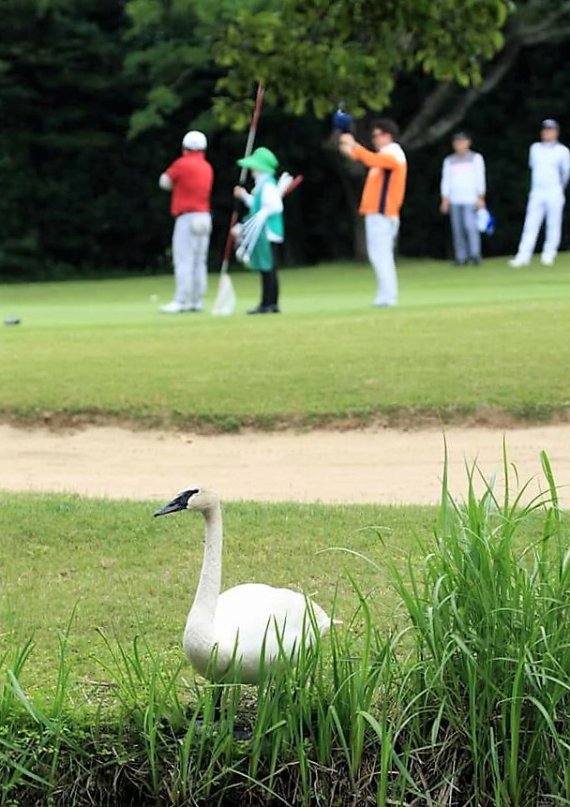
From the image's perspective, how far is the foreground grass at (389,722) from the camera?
4.83 metres

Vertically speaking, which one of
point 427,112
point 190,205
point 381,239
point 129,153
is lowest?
point 381,239

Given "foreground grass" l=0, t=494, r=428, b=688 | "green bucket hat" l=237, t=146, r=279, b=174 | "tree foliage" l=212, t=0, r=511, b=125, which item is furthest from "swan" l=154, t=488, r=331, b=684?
"green bucket hat" l=237, t=146, r=279, b=174

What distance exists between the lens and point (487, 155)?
32.1 metres

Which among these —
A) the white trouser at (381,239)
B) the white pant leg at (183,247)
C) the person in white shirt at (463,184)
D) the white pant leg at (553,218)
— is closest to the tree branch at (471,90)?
the person in white shirt at (463,184)

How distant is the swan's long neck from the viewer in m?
5.03

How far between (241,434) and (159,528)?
A: 2870mm

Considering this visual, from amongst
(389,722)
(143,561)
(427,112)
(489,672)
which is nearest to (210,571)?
(389,722)

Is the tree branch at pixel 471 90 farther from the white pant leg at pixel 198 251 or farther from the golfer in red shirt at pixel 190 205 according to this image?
the golfer in red shirt at pixel 190 205

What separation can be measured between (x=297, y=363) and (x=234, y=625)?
7.37 metres

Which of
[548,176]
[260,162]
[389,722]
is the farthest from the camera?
[548,176]

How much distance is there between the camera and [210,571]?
5.08 m

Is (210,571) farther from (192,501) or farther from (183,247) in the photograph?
(183,247)

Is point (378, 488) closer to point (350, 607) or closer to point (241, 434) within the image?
point (241, 434)

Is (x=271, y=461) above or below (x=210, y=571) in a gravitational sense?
below
